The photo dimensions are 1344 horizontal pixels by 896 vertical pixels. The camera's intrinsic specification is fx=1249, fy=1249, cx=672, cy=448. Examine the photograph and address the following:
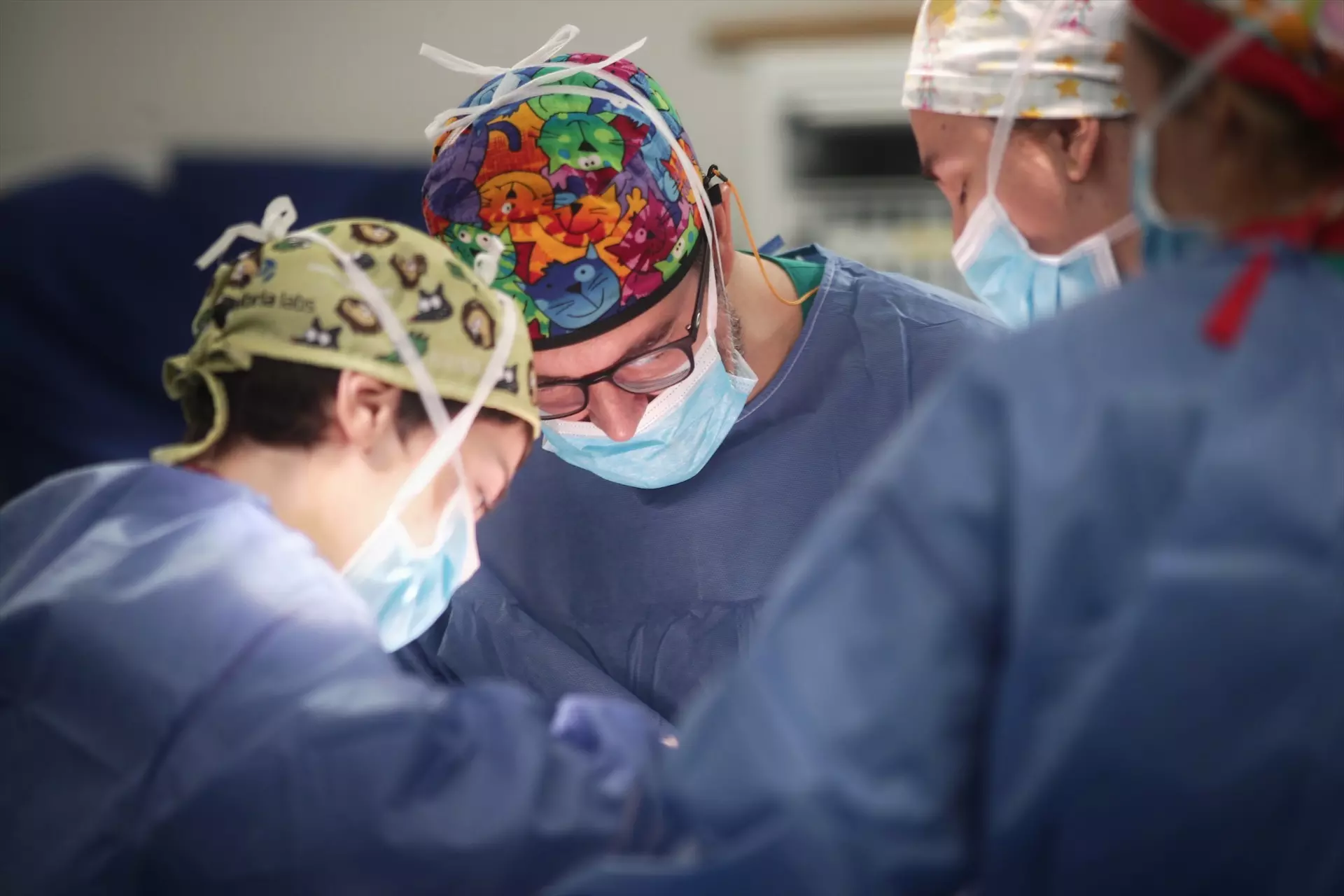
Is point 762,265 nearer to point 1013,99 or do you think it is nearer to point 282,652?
point 1013,99

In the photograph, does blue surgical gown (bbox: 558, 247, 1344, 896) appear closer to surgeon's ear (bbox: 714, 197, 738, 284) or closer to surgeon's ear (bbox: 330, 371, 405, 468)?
surgeon's ear (bbox: 330, 371, 405, 468)

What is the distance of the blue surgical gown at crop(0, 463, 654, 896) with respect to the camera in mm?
1038

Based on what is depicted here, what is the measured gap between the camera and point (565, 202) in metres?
1.56

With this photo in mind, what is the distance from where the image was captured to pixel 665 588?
1.81m

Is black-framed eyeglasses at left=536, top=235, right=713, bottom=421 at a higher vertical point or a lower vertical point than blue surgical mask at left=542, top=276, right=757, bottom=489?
higher

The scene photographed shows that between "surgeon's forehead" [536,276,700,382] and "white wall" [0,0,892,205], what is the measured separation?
5.01 feet

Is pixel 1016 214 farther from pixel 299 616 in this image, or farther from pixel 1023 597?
pixel 299 616

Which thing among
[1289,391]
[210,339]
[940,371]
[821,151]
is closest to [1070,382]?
[1289,391]

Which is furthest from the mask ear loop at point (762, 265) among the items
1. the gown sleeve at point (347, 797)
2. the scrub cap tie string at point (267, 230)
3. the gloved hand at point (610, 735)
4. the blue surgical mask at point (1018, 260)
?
the gown sleeve at point (347, 797)

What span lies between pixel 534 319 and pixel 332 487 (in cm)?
41

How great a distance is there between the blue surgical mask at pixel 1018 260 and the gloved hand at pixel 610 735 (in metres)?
0.78

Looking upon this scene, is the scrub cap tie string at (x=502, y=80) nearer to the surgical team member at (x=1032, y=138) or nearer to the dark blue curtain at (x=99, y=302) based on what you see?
the surgical team member at (x=1032, y=138)

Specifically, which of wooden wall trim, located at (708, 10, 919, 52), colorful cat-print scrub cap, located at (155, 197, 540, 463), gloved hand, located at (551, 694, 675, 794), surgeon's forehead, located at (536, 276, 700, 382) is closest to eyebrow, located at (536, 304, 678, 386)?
surgeon's forehead, located at (536, 276, 700, 382)

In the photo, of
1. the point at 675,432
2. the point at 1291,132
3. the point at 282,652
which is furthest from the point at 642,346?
the point at 1291,132
